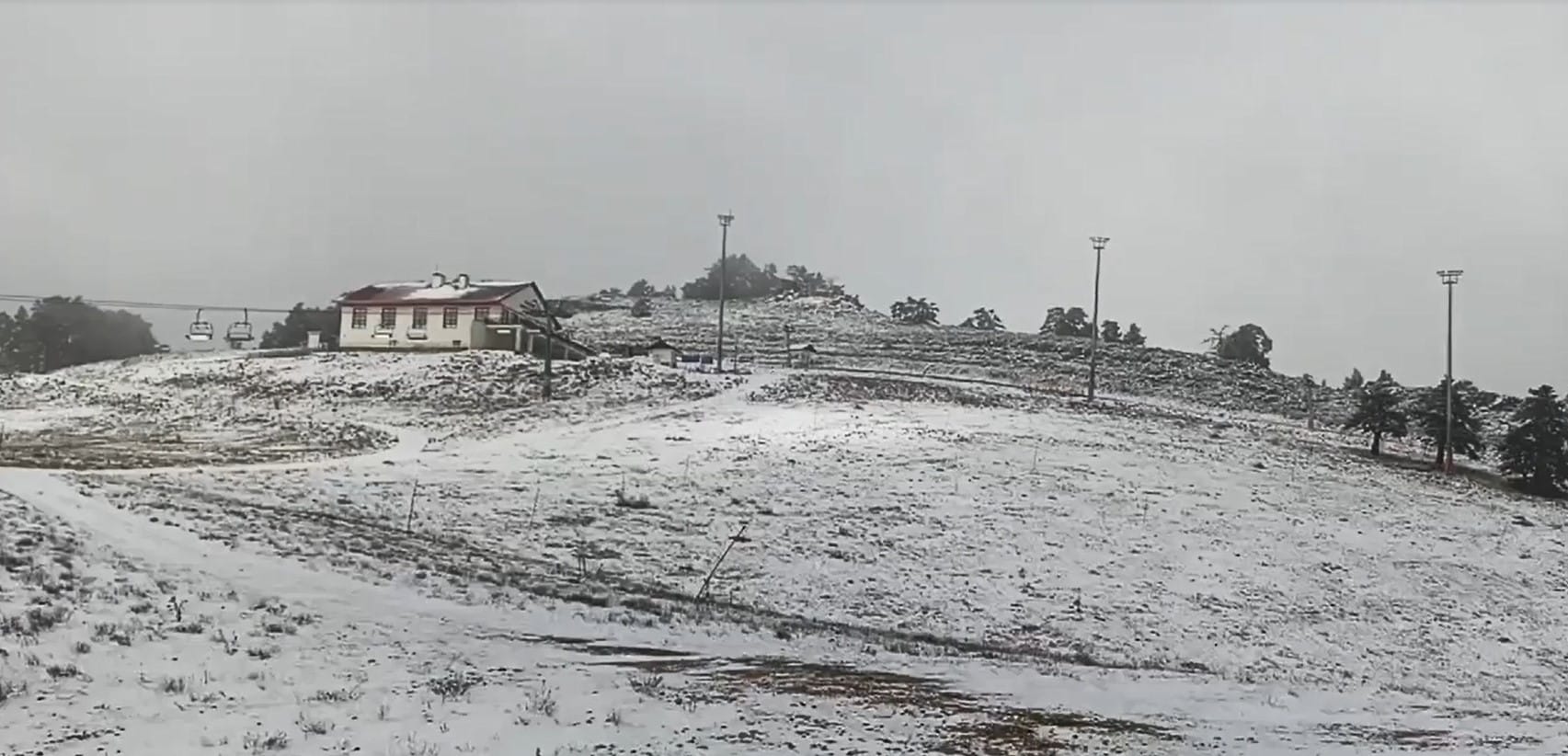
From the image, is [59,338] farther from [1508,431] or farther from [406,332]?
[1508,431]

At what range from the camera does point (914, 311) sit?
14012cm

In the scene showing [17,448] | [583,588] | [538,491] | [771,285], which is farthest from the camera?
[771,285]

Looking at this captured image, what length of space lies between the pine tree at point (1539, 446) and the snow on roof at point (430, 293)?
52.3 metres

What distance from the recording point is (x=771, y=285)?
15300cm

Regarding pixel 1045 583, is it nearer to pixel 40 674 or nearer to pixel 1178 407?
pixel 40 674

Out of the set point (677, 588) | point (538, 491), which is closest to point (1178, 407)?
point (538, 491)

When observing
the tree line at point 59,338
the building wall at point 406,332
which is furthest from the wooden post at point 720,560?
the tree line at point 59,338

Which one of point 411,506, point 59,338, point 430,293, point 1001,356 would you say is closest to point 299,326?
point 59,338

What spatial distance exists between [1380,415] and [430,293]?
53.3 m

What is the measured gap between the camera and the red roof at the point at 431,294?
213ft

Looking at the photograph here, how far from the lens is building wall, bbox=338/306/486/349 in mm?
64438

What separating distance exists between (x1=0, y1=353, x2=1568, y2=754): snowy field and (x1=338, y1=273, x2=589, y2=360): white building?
21965 millimetres

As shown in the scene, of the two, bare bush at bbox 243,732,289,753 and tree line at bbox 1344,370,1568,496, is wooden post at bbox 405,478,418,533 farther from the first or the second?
tree line at bbox 1344,370,1568,496

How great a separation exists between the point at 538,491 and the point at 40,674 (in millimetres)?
16081
